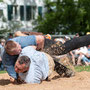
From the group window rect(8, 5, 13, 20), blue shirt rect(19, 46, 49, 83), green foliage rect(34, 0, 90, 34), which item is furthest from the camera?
window rect(8, 5, 13, 20)

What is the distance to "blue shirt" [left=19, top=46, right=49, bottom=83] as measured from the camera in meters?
6.18

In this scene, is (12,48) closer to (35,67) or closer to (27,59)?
(27,59)

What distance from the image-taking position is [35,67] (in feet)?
20.4

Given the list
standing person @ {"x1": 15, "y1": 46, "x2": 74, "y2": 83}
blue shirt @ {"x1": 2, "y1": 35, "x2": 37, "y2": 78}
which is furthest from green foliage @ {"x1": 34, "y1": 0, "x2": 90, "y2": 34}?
standing person @ {"x1": 15, "y1": 46, "x2": 74, "y2": 83}

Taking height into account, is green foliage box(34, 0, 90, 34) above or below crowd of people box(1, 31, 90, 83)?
below

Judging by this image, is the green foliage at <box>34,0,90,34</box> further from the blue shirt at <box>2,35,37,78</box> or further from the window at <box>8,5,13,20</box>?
the blue shirt at <box>2,35,37,78</box>

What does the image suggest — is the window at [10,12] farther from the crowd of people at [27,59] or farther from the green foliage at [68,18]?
the crowd of people at [27,59]

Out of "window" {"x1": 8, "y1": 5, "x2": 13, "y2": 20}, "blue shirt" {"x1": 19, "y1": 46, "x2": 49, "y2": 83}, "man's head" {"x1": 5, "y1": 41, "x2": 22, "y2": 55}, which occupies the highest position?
"man's head" {"x1": 5, "y1": 41, "x2": 22, "y2": 55}

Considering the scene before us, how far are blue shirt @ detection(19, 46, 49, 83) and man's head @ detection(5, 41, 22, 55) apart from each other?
0.13 meters

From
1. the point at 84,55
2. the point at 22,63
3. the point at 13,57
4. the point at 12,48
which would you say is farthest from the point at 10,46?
the point at 84,55

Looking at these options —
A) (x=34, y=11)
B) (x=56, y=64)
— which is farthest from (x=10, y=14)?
(x=56, y=64)

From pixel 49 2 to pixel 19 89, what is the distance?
21.2m

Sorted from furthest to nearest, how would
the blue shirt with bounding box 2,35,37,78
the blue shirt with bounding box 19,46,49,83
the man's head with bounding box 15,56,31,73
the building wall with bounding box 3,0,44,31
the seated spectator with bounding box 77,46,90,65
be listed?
1. the building wall with bounding box 3,0,44,31
2. the seated spectator with bounding box 77,46,90,65
3. the blue shirt with bounding box 2,35,37,78
4. the blue shirt with bounding box 19,46,49,83
5. the man's head with bounding box 15,56,31,73

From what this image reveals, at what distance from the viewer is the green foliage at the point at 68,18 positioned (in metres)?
23.5
